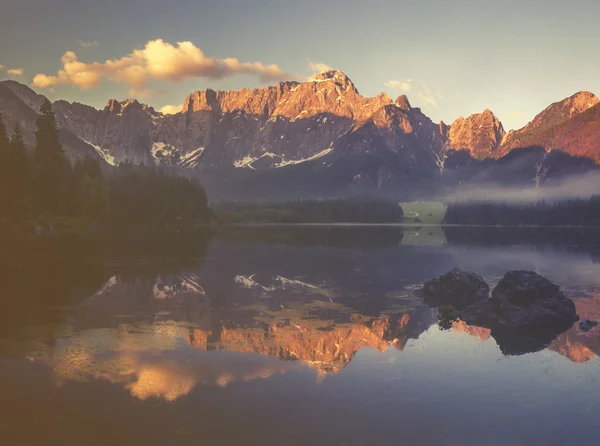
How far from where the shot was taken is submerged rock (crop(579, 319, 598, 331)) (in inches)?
1396

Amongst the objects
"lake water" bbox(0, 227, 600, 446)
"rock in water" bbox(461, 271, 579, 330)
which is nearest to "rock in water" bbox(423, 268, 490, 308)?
"lake water" bbox(0, 227, 600, 446)

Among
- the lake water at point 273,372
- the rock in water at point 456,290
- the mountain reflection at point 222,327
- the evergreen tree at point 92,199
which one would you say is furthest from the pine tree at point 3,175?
the rock in water at point 456,290

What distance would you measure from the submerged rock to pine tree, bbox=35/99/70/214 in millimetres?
124933

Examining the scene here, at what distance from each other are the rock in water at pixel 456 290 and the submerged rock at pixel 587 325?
10212mm

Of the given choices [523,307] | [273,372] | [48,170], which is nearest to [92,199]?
[48,170]

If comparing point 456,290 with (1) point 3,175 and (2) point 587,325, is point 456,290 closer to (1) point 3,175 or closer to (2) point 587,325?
(2) point 587,325

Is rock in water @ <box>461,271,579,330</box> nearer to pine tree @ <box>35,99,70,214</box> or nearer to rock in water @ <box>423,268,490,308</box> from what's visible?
rock in water @ <box>423,268,490,308</box>

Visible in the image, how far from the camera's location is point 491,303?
41.9 m

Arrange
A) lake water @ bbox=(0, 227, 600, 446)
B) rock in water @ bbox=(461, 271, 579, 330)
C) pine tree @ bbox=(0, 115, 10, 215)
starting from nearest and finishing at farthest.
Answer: lake water @ bbox=(0, 227, 600, 446), rock in water @ bbox=(461, 271, 579, 330), pine tree @ bbox=(0, 115, 10, 215)

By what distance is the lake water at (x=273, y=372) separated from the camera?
1847cm

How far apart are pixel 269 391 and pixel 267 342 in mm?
8470

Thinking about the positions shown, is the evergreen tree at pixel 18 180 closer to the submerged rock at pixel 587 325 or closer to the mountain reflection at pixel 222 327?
the mountain reflection at pixel 222 327

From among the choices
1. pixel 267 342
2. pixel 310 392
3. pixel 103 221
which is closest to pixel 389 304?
pixel 267 342

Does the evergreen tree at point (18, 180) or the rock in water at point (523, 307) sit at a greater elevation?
the evergreen tree at point (18, 180)
